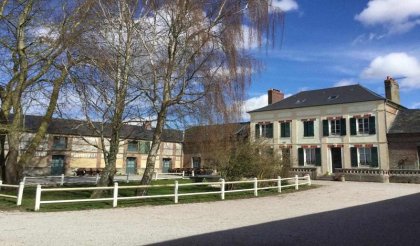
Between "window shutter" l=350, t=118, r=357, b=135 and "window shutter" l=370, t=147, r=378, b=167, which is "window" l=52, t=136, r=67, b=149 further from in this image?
"window shutter" l=370, t=147, r=378, b=167

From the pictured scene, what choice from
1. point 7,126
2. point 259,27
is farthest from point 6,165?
point 259,27

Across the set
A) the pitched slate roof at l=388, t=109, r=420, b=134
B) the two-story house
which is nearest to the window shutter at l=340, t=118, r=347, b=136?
the two-story house

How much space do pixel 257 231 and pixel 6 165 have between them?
1356 cm

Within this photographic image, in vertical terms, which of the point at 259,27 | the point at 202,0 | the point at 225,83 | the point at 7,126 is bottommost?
the point at 7,126

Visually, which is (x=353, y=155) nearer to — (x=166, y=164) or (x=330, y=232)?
(x=166, y=164)

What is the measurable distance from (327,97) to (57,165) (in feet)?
79.8

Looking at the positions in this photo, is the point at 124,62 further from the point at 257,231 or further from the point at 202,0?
the point at 257,231

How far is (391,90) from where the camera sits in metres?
30.3

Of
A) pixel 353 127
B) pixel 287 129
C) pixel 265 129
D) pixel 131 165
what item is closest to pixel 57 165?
pixel 131 165

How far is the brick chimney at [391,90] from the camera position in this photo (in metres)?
30.3

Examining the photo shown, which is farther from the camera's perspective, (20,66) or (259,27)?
(20,66)

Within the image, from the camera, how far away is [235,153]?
17281mm

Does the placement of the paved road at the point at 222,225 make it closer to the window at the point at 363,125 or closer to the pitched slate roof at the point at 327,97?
the window at the point at 363,125

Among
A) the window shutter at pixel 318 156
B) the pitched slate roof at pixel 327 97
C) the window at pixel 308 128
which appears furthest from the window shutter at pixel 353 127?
the window at pixel 308 128
